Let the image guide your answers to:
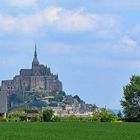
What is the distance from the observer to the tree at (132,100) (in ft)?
380

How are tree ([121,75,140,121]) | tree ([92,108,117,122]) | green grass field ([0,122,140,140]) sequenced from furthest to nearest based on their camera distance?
tree ([121,75,140,121]) → tree ([92,108,117,122]) → green grass field ([0,122,140,140])

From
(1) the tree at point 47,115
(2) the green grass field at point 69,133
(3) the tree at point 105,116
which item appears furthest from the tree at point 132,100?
(2) the green grass field at point 69,133

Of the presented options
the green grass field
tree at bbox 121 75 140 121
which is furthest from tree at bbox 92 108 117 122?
the green grass field

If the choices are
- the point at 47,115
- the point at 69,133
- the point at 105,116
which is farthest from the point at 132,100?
the point at 69,133

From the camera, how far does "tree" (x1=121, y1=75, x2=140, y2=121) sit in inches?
4558

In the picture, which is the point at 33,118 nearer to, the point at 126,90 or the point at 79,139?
the point at 126,90

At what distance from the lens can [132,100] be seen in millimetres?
117812

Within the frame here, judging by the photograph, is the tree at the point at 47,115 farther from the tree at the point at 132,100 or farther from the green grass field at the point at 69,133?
the green grass field at the point at 69,133

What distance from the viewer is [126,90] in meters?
118

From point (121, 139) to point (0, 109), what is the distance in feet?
361

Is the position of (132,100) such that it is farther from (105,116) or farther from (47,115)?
(47,115)

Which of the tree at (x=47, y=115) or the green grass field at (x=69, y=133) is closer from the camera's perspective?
the green grass field at (x=69, y=133)

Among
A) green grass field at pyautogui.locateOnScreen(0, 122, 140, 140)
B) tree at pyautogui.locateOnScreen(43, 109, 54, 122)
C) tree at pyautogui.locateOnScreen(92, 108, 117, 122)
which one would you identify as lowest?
green grass field at pyautogui.locateOnScreen(0, 122, 140, 140)

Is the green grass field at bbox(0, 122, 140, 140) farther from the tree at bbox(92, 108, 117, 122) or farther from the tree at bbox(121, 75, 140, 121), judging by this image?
the tree at bbox(121, 75, 140, 121)
